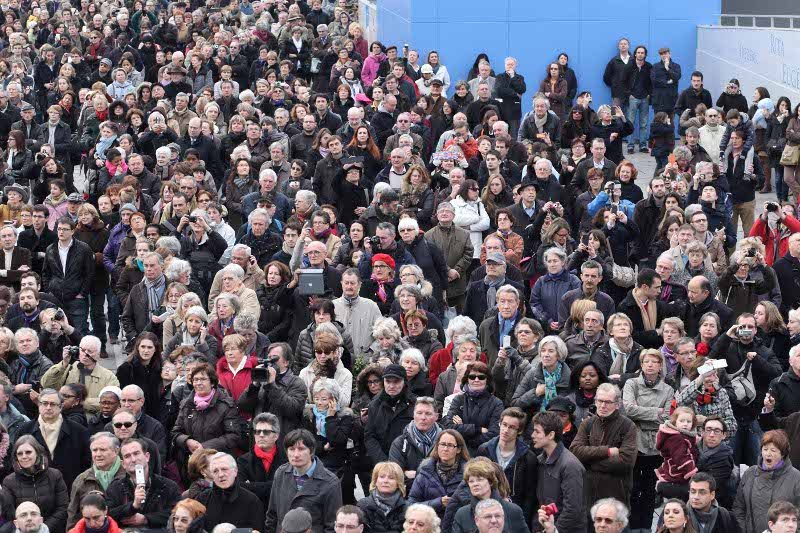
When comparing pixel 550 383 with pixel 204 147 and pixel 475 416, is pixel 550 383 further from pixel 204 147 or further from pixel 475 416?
pixel 204 147

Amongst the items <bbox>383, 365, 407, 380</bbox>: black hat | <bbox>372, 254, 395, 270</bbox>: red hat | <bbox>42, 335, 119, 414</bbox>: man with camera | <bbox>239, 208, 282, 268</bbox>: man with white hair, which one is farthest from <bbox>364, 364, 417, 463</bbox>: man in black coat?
<bbox>239, 208, 282, 268</bbox>: man with white hair

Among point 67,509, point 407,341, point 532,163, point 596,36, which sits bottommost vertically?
point 67,509

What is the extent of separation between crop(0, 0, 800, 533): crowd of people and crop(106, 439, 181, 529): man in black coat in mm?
21

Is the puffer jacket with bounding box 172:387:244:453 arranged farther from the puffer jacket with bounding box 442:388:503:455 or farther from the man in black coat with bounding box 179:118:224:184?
the man in black coat with bounding box 179:118:224:184

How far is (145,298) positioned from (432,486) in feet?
16.2

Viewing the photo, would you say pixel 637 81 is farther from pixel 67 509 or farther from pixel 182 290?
pixel 67 509

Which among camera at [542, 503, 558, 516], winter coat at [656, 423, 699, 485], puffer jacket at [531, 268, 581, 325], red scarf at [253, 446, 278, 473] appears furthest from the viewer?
puffer jacket at [531, 268, 581, 325]

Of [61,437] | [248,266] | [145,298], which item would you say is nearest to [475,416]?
[61,437]

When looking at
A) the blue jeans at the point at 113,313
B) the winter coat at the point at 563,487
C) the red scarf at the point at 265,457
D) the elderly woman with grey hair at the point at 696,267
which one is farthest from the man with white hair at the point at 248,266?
the winter coat at the point at 563,487

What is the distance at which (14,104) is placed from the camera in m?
22.5

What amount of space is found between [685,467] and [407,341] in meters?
2.86

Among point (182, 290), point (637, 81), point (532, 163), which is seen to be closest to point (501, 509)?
point (182, 290)

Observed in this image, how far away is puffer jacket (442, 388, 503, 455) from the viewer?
11.5 m

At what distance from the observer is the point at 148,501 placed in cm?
1108
